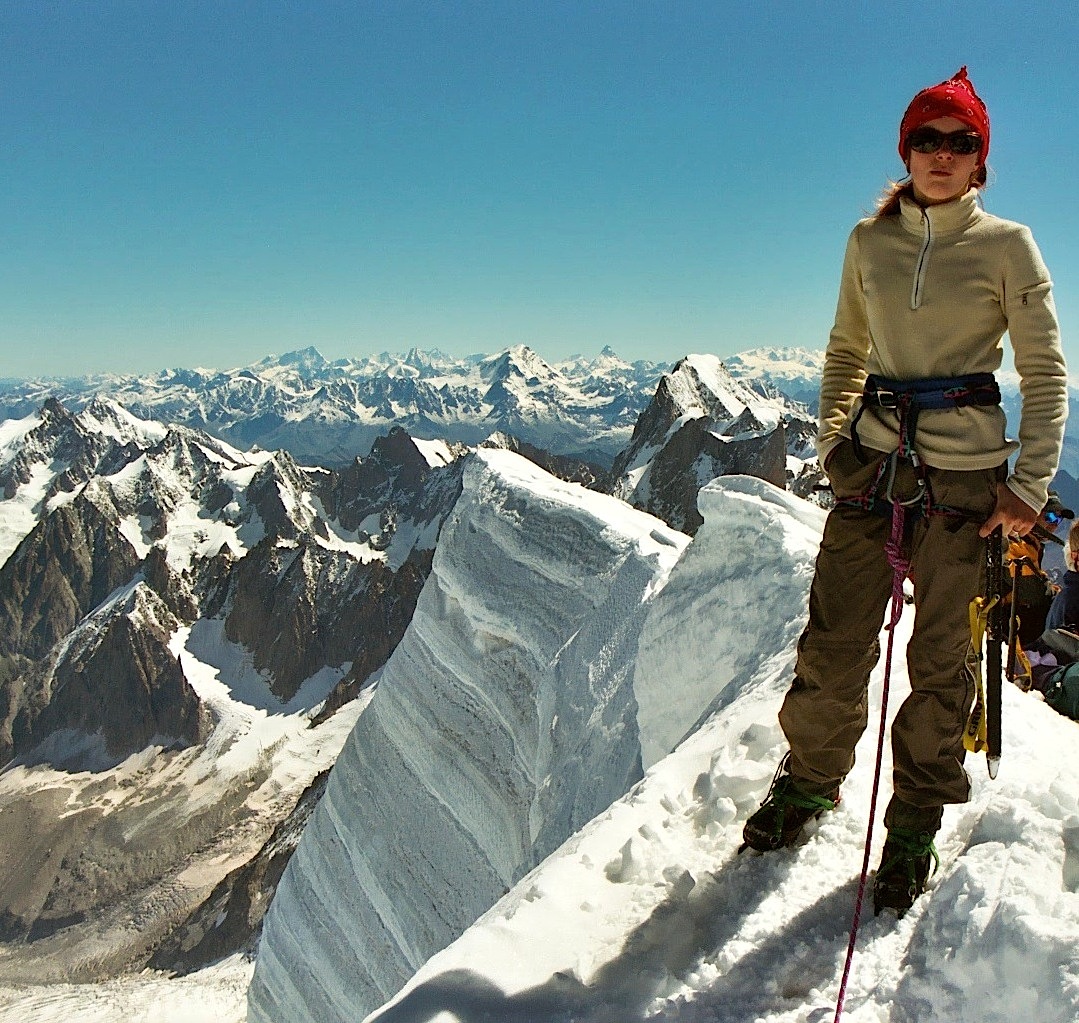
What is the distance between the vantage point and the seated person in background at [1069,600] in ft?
22.2

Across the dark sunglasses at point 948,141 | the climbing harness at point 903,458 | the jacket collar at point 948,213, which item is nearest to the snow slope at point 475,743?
the climbing harness at point 903,458

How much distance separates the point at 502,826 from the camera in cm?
1370

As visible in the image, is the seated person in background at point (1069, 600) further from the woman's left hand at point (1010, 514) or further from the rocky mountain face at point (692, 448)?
the rocky mountain face at point (692, 448)

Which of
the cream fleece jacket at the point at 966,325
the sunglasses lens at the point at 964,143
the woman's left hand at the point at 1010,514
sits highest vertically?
the sunglasses lens at the point at 964,143

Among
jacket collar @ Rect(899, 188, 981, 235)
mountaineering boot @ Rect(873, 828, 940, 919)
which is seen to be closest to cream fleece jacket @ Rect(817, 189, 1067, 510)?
jacket collar @ Rect(899, 188, 981, 235)

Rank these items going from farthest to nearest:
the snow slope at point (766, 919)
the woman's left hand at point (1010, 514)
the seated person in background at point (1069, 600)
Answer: the seated person in background at point (1069, 600) → the woman's left hand at point (1010, 514) → the snow slope at point (766, 919)

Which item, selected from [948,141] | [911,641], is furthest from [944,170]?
[911,641]

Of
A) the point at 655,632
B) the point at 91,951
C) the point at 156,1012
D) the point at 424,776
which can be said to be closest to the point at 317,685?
the point at 91,951

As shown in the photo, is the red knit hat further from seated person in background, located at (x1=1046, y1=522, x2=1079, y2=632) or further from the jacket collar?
seated person in background, located at (x1=1046, y1=522, x2=1079, y2=632)

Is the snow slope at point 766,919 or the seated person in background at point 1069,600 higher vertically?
the seated person in background at point 1069,600

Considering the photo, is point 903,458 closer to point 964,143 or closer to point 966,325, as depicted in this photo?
point 966,325

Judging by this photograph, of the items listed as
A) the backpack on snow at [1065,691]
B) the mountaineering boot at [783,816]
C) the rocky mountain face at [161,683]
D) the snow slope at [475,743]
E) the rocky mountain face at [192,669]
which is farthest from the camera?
the rocky mountain face at [161,683]

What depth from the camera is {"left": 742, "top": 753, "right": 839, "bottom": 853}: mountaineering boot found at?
3793 millimetres

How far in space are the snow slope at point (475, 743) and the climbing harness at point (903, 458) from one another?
629 centimetres
